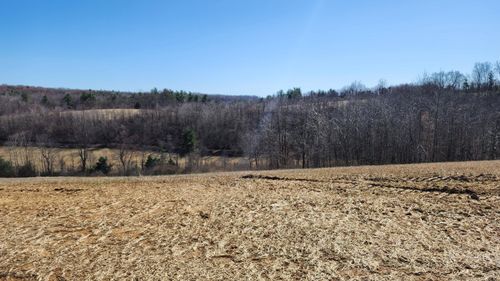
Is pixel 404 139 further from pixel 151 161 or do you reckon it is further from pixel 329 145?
pixel 151 161

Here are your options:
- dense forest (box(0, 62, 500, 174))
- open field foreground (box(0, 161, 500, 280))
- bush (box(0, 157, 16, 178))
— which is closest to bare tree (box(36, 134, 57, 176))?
dense forest (box(0, 62, 500, 174))

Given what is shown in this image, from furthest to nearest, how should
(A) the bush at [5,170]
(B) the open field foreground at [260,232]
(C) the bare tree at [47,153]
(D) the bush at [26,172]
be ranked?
(C) the bare tree at [47,153] < (D) the bush at [26,172] < (A) the bush at [5,170] < (B) the open field foreground at [260,232]

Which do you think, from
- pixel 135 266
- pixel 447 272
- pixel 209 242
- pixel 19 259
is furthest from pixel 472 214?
pixel 19 259

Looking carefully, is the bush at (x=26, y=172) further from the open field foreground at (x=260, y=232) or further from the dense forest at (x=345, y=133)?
the open field foreground at (x=260, y=232)

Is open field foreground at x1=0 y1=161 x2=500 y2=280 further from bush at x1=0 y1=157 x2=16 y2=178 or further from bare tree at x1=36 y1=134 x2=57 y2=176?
bare tree at x1=36 y1=134 x2=57 y2=176

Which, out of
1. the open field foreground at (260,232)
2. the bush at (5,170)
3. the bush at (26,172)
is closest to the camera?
the open field foreground at (260,232)

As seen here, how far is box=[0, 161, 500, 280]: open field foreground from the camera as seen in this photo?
7160 millimetres

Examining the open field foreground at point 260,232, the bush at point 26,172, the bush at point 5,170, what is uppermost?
the open field foreground at point 260,232

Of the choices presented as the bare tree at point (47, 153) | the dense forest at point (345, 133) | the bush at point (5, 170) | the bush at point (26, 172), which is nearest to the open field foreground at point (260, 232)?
the dense forest at point (345, 133)

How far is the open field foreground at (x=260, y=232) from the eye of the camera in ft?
23.5

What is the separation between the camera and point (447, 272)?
679 cm

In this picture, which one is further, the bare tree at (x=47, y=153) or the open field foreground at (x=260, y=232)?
the bare tree at (x=47, y=153)

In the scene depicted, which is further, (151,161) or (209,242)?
(151,161)

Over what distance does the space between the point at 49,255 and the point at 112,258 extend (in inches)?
56.1
